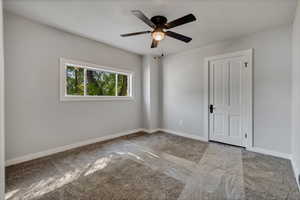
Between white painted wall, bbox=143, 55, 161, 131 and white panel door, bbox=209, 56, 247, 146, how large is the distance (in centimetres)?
175

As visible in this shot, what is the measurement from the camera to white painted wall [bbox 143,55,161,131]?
4680mm

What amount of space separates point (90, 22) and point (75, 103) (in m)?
1.76

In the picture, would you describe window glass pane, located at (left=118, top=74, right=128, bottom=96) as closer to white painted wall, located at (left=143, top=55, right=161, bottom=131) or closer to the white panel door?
white painted wall, located at (left=143, top=55, right=161, bottom=131)

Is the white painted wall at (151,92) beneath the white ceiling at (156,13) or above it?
beneath

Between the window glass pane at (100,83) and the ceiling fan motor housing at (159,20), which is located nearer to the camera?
the ceiling fan motor housing at (159,20)

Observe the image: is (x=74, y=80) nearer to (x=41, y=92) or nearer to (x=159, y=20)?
(x=41, y=92)

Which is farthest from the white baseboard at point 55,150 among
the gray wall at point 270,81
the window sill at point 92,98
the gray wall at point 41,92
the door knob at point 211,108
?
the gray wall at point 270,81

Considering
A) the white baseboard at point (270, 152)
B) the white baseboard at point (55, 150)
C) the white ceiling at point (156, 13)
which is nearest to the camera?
the white ceiling at point (156, 13)

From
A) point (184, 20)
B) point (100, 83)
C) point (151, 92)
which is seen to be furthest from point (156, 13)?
point (151, 92)

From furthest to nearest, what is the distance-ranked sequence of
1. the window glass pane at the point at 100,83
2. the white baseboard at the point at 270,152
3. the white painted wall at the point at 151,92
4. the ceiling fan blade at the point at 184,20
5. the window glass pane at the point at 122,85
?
1. the white painted wall at the point at 151,92
2. the window glass pane at the point at 122,85
3. the window glass pane at the point at 100,83
4. the white baseboard at the point at 270,152
5. the ceiling fan blade at the point at 184,20

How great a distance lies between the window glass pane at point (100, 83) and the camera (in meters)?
3.66

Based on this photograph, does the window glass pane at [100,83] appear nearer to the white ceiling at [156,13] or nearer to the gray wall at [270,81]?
the white ceiling at [156,13]

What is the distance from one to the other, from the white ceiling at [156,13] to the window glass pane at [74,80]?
0.83 meters

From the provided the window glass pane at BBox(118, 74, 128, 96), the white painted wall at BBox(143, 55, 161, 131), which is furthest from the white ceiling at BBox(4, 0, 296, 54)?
the white painted wall at BBox(143, 55, 161, 131)
